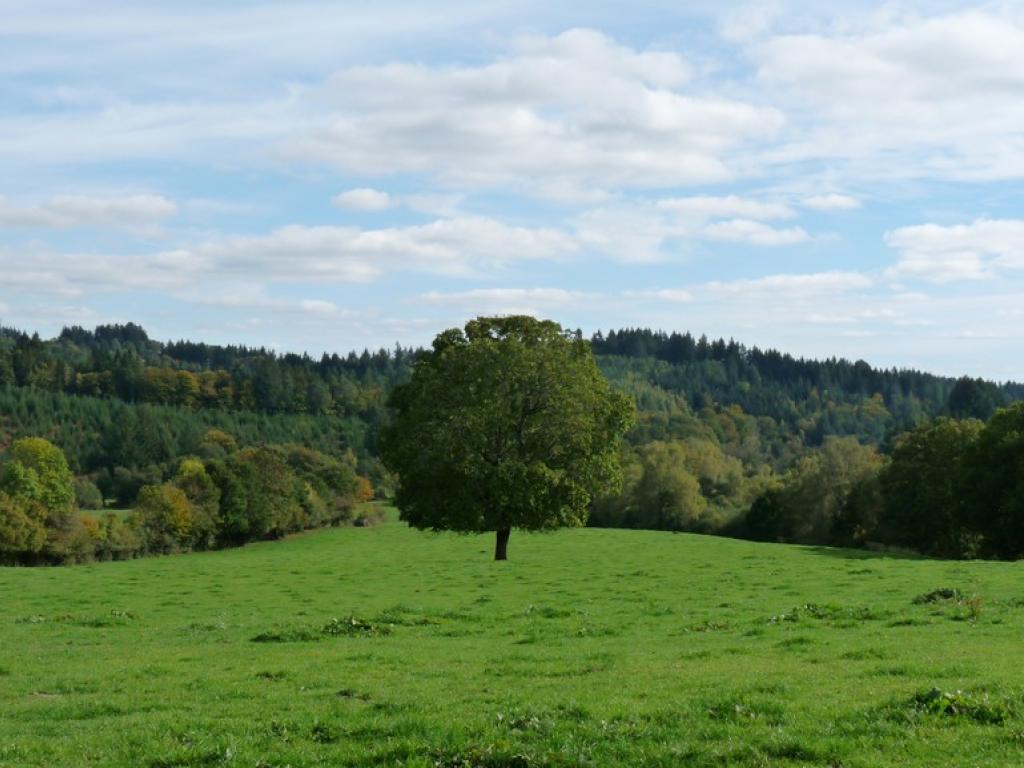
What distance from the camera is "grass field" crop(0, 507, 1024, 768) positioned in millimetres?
12062

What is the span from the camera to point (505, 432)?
46.8 metres

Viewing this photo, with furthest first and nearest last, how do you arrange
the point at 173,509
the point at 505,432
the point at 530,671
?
1. the point at 173,509
2. the point at 505,432
3. the point at 530,671

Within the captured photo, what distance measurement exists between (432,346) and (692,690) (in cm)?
3429

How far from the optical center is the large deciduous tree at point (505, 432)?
4541cm

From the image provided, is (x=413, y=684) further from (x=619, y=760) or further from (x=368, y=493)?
(x=368, y=493)

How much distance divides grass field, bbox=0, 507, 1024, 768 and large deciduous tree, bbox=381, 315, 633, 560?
17.1 feet

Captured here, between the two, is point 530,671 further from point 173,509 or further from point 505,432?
point 173,509

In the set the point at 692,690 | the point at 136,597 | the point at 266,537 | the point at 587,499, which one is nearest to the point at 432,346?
the point at 587,499

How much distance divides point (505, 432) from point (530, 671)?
28.4m

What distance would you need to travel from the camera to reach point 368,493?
143000mm

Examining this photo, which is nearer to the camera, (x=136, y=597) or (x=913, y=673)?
(x=913, y=673)

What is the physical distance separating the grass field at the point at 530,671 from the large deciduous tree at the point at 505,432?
5198mm

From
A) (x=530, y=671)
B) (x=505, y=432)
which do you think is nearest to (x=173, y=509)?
(x=505, y=432)

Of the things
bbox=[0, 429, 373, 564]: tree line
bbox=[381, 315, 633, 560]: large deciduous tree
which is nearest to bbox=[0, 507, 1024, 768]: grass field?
bbox=[381, 315, 633, 560]: large deciduous tree
